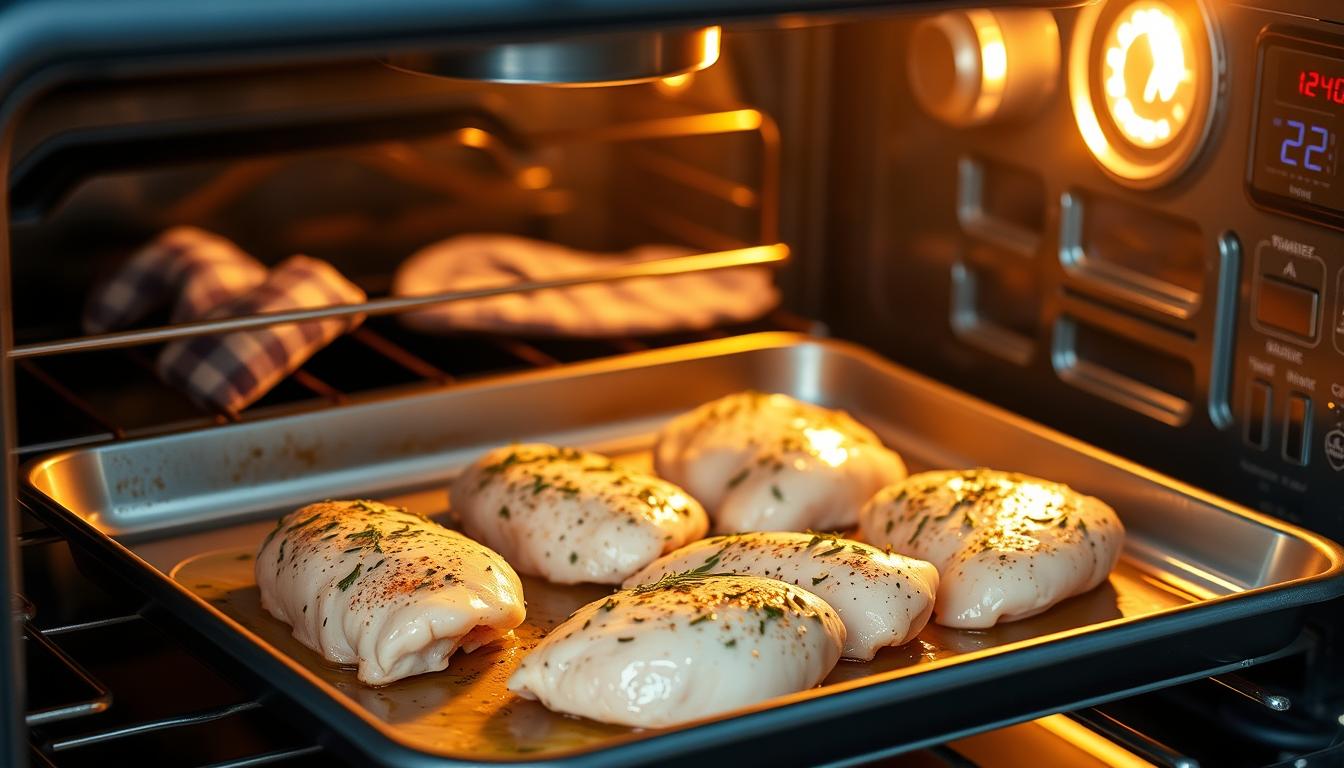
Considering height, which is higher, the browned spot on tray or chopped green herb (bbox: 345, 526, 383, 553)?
chopped green herb (bbox: 345, 526, 383, 553)

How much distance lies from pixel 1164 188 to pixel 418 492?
0.75 meters

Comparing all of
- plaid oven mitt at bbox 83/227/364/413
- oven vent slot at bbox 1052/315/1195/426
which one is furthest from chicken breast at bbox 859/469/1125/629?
plaid oven mitt at bbox 83/227/364/413

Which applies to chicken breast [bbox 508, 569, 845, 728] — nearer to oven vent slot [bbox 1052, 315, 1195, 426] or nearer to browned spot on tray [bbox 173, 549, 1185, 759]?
browned spot on tray [bbox 173, 549, 1185, 759]

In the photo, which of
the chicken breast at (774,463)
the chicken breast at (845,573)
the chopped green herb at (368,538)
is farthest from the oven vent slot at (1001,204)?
the chopped green herb at (368,538)

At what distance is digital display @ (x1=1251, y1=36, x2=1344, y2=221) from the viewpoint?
51.7 inches

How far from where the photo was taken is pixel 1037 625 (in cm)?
138

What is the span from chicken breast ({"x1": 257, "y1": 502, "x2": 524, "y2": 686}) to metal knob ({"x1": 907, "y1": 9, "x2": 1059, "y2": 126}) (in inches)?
25.4

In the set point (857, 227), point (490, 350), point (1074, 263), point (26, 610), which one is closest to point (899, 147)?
point (857, 227)

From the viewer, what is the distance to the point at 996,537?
4.61 ft

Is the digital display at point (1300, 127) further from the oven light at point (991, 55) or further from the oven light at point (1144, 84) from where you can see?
the oven light at point (991, 55)

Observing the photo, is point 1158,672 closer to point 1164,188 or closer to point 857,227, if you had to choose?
point 1164,188

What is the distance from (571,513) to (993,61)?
0.58 m

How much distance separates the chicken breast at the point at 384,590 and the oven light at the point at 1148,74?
677 mm

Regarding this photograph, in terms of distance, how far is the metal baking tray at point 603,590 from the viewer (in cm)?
108
